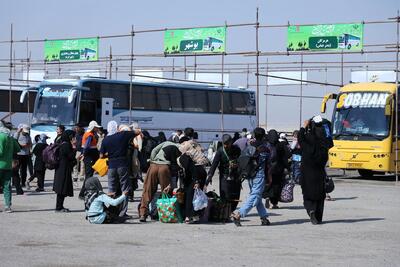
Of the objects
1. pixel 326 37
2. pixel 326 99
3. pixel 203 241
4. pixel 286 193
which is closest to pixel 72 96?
pixel 326 37

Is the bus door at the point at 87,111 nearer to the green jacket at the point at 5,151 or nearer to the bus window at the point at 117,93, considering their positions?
the bus window at the point at 117,93

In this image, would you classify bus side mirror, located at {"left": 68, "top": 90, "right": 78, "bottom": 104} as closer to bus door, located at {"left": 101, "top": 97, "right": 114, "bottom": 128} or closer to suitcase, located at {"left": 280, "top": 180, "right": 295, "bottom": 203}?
bus door, located at {"left": 101, "top": 97, "right": 114, "bottom": 128}

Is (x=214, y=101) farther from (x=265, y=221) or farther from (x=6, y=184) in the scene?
(x=265, y=221)

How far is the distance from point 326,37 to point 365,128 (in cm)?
701

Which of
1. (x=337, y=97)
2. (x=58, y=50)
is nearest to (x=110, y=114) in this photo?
(x=58, y=50)

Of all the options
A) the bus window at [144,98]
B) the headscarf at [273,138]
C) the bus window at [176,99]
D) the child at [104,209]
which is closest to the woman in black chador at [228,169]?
the child at [104,209]

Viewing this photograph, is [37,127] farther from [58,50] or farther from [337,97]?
[337,97]

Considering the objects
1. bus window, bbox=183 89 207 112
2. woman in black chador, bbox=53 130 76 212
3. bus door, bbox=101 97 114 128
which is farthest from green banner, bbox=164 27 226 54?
woman in black chador, bbox=53 130 76 212

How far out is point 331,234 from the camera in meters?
12.5

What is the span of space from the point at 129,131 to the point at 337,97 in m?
15.0

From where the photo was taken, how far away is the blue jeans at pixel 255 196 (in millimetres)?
13348

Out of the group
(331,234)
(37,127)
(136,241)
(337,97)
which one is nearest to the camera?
(136,241)

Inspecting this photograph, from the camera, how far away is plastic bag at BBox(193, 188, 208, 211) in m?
13.7

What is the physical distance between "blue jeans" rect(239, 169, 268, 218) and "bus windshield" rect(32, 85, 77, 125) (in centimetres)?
2028
